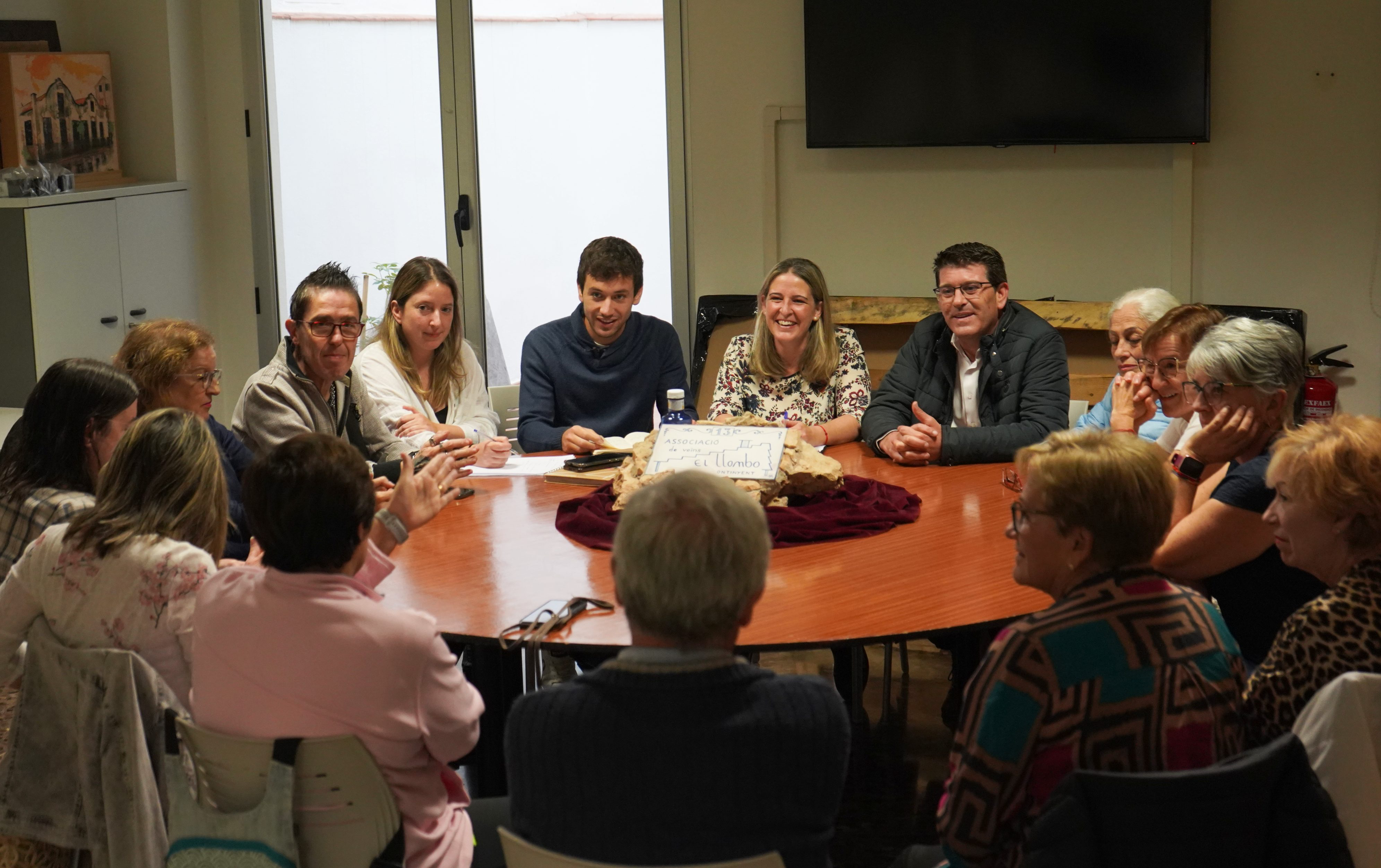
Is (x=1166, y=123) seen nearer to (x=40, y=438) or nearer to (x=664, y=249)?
(x=664, y=249)

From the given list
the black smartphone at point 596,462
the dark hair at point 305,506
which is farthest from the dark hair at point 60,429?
the black smartphone at point 596,462

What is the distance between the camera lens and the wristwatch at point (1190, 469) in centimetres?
276

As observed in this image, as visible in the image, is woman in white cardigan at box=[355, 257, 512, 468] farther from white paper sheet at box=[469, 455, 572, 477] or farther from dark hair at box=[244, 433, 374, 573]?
dark hair at box=[244, 433, 374, 573]

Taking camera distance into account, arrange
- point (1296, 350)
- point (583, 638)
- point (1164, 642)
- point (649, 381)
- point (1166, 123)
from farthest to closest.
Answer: point (1166, 123), point (649, 381), point (1296, 350), point (583, 638), point (1164, 642)

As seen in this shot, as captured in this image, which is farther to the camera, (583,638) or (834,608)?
(834,608)

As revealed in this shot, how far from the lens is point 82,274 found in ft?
17.1

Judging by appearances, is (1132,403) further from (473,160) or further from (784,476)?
(473,160)

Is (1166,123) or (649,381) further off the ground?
(1166,123)

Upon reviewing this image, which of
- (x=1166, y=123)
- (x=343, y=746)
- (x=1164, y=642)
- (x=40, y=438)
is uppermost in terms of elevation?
(x=1166, y=123)

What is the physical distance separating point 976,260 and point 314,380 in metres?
1.85

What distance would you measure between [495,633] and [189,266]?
4.38m

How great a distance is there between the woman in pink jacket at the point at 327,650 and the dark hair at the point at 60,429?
27.3 inches

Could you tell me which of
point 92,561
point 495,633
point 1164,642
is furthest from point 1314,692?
point 92,561

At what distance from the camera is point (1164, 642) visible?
5.72 ft
